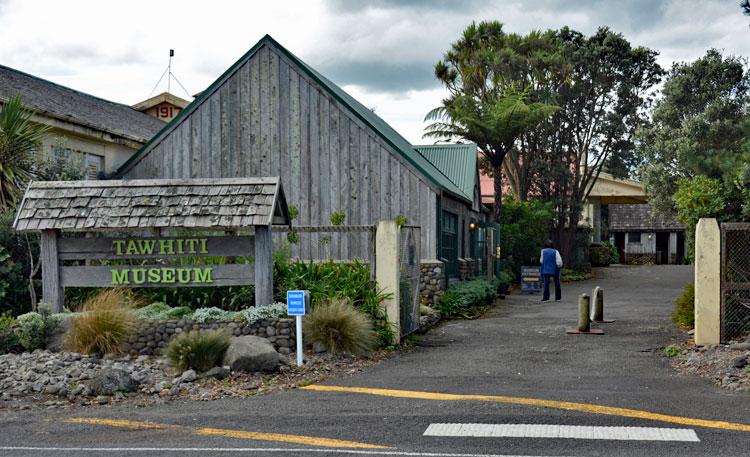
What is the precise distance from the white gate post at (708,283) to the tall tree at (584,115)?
83.5 feet

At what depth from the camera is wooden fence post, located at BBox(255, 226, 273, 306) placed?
13344 millimetres

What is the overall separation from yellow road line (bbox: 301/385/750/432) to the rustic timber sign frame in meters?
3.45

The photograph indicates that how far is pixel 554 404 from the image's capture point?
931cm

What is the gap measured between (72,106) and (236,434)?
17.2 meters

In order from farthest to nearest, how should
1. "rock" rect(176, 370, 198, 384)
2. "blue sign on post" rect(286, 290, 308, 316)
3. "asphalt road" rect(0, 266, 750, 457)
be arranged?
1. "blue sign on post" rect(286, 290, 308, 316)
2. "rock" rect(176, 370, 198, 384)
3. "asphalt road" rect(0, 266, 750, 457)

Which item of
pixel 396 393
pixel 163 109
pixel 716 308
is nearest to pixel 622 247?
pixel 163 109

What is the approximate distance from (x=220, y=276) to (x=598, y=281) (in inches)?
976

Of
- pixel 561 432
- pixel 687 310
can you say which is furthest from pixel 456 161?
pixel 561 432

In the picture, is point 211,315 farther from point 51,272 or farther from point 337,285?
point 51,272

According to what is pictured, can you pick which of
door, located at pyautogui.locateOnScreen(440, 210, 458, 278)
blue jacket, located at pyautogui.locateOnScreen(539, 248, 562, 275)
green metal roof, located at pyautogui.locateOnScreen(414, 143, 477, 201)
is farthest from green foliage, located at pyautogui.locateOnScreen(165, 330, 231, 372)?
green metal roof, located at pyautogui.locateOnScreen(414, 143, 477, 201)

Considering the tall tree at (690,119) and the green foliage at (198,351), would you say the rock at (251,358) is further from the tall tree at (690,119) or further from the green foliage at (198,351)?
the tall tree at (690,119)

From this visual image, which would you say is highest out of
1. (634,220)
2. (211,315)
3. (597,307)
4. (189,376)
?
(634,220)

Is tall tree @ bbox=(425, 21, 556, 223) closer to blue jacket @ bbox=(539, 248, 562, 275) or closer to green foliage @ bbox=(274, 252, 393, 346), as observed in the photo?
blue jacket @ bbox=(539, 248, 562, 275)

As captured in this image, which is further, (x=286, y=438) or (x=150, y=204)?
(x=150, y=204)
